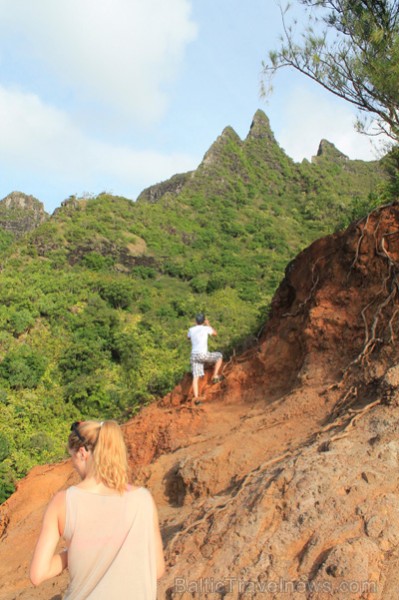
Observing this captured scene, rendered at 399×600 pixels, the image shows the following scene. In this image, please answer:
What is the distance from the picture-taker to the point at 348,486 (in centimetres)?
409

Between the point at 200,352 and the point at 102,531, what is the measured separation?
6217 mm

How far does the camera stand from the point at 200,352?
8406 mm

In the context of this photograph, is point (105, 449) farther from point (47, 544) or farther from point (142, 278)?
point (142, 278)

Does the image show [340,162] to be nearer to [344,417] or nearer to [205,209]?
[205,209]

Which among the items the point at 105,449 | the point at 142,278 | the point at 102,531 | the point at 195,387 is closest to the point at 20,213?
the point at 142,278

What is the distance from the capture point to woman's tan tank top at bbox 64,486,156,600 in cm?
219

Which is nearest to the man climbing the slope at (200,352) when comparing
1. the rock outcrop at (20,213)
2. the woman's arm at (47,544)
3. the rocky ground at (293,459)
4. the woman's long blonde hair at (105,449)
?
the rocky ground at (293,459)

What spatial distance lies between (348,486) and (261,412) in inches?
108

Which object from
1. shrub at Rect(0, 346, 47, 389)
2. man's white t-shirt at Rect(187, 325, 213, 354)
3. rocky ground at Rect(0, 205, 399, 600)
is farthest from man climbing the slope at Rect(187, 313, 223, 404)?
shrub at Rect(0, 346, 47, 389)

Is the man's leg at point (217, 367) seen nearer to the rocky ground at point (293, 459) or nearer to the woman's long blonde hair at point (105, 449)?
the rocky ground at point (293, 459)

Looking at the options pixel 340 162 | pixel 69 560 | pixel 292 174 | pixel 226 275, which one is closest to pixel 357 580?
pixel 69 560

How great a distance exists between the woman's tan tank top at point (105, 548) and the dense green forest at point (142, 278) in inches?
292

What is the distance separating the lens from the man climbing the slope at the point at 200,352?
8320 millimetres

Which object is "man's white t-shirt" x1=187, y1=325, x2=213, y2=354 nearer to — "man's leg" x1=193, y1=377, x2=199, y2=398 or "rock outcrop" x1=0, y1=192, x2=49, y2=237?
"man's leg" x1=193, y1=377, x2=199, y2=398
